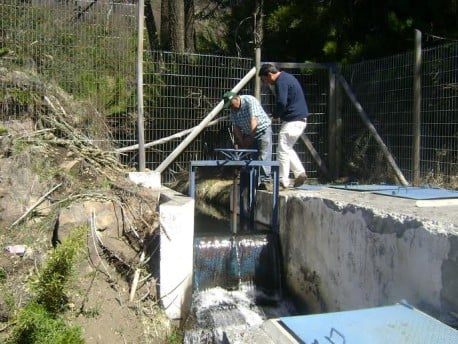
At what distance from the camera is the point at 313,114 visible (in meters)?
Result: 9.54

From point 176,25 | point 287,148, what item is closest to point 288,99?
point 287,148

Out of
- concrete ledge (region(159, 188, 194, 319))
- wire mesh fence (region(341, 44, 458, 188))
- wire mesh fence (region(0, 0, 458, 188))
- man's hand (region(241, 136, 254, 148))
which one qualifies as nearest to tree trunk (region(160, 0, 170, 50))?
wire mesh fence (region(0, 0, 458, 188))

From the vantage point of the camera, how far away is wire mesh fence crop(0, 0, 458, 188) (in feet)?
24.4

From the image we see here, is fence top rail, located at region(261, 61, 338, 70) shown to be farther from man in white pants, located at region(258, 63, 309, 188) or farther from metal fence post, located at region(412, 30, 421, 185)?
man in white pants, located at region(258, 63, 309, 188)

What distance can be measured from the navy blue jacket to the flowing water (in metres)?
1.61

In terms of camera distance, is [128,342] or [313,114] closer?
[128,342]

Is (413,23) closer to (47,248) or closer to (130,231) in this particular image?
(130,231)

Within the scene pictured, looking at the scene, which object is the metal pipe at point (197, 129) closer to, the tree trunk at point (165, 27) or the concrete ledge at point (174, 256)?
the tree trunk at point (165, 27)

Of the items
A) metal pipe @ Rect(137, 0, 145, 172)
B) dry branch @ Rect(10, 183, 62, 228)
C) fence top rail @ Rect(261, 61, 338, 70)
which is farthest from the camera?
fence top rail @ Rect(261, 61, 338, 70)

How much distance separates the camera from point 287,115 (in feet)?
23.7

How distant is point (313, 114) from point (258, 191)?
8.32ft

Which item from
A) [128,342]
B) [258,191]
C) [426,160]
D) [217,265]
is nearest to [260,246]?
[217,265]

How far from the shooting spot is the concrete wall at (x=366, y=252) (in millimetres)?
3738

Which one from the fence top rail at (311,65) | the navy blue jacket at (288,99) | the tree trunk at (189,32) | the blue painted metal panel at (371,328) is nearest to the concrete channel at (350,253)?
→ the blue painted metal panel at (371,328)
